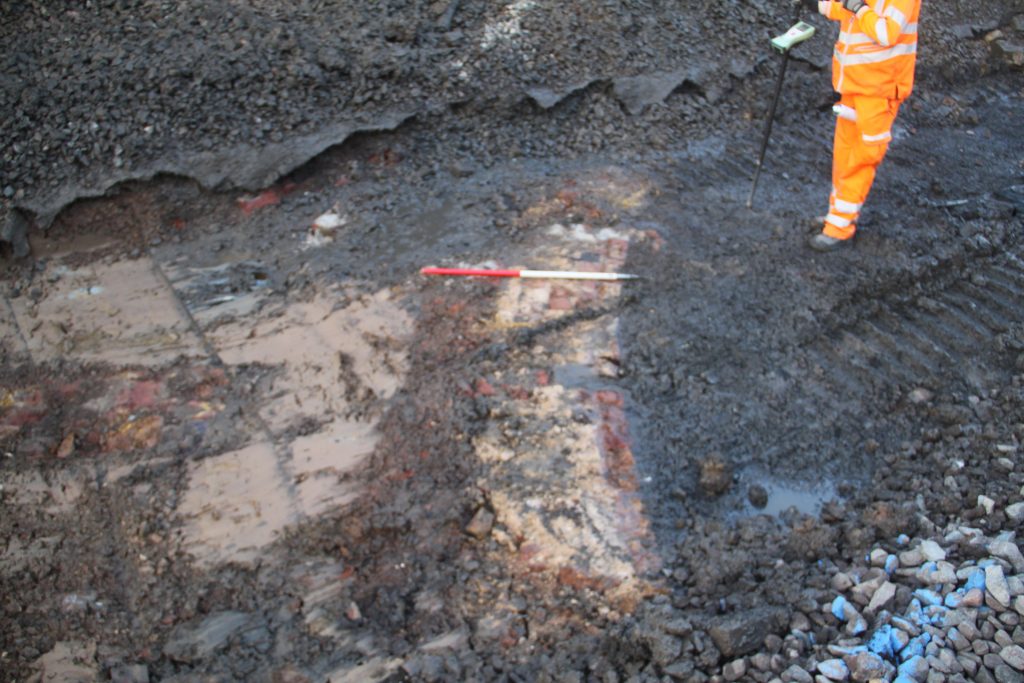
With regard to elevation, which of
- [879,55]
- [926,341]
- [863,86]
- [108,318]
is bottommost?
[926,341]

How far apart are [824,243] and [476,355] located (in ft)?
7.14

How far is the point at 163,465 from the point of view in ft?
11.9

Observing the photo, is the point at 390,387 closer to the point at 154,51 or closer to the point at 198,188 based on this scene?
the point at 198,188

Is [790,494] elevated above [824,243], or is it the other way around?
[824,243]

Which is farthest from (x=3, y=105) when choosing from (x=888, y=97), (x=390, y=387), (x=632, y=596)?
(x=888, y=97)

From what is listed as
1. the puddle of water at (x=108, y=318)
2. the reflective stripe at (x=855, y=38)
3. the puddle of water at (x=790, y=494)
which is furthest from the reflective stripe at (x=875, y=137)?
the puddle of water at (x=108, y=318)

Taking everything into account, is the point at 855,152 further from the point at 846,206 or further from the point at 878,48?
the point at 878,48

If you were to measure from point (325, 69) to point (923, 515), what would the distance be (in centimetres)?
419

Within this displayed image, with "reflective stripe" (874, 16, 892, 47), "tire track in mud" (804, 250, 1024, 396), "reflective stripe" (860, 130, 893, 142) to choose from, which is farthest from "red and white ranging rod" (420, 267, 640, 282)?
"reflective stripe" (874, 16, 892, 47)

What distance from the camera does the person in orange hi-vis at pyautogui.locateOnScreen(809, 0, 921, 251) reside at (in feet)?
13.4

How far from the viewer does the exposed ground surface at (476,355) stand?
10.6 feet

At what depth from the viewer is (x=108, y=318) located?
4.27 metres

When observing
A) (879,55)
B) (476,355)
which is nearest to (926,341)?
(879,55)

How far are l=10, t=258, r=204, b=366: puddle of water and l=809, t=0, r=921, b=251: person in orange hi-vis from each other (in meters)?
3.63
